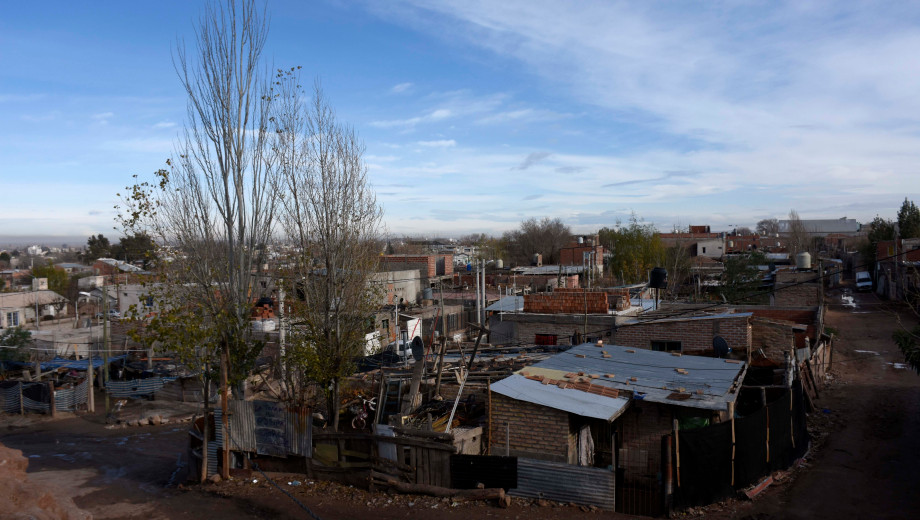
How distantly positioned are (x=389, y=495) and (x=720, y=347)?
917 centimetres

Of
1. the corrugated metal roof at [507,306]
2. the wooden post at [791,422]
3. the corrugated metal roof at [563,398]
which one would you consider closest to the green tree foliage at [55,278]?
the corrugated metal roof at [507,306]

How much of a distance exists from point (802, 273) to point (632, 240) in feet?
69.7

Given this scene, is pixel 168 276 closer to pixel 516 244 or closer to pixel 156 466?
pixel 156 466

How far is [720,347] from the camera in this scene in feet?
48.3

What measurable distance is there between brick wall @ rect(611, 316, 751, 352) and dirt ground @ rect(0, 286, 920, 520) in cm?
294

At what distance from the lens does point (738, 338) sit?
49.7 feet

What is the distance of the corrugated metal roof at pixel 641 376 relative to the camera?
33.6ft

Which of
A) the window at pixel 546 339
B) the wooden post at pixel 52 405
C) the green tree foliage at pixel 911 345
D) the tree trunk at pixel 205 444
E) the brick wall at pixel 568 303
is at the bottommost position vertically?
the wooden post at pixel 52 405

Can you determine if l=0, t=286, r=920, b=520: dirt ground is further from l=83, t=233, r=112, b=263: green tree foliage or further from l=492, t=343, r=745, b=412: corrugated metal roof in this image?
l=83, t=233, r=112, b=263: green tree foliage

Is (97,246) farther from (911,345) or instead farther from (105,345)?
(911,345)

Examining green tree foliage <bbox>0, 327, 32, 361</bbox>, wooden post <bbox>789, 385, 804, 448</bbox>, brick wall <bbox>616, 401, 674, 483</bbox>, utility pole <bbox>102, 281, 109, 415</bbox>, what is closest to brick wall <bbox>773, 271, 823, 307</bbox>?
wooden post <bbox>789, 385, 804, 448</bbox>

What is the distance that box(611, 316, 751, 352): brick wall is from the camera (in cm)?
1513

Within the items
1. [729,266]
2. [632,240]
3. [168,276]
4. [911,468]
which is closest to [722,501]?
[911,468]

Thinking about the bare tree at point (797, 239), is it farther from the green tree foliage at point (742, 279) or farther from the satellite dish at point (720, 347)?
the satellite dish at point (720, 347)
